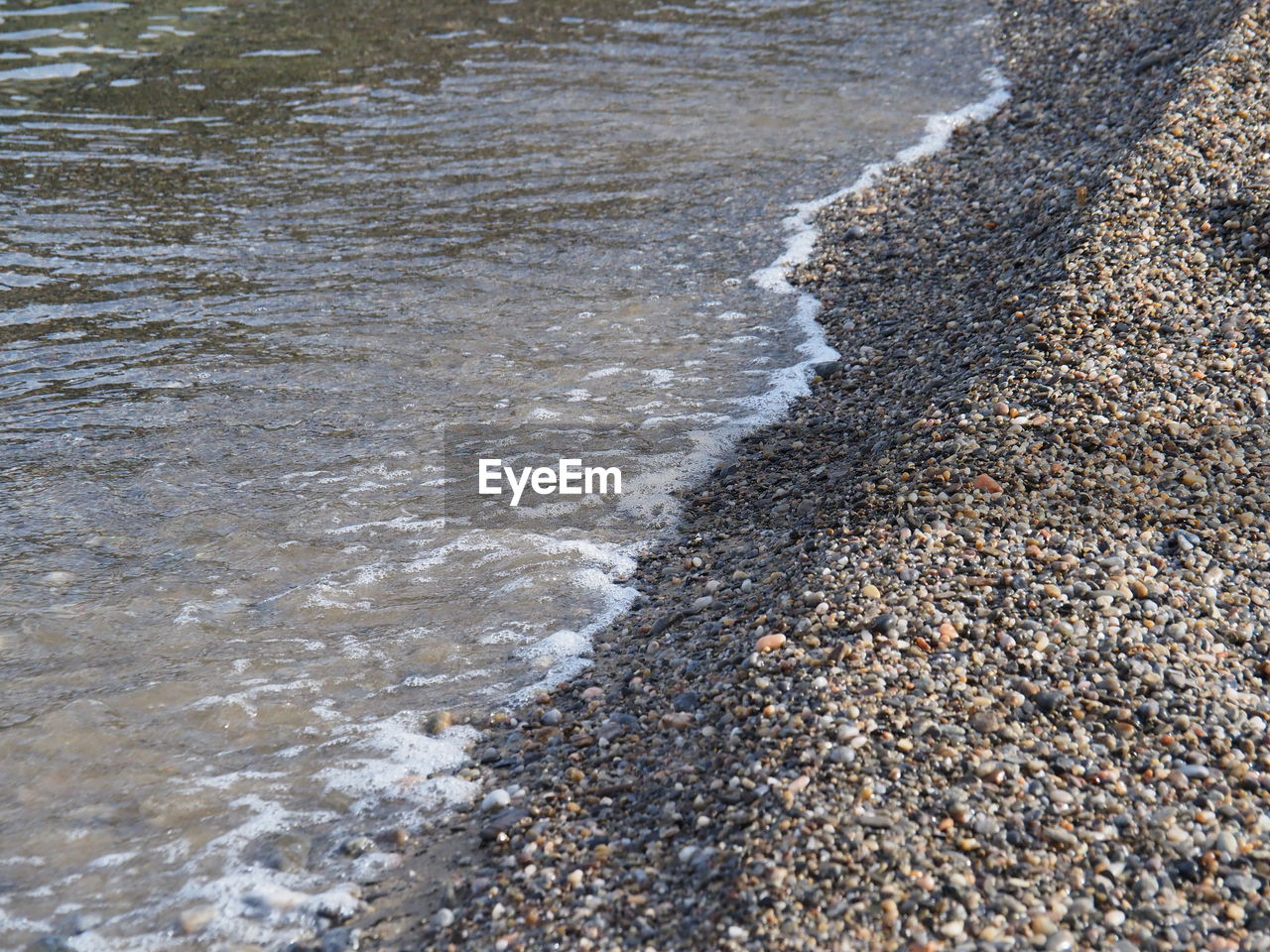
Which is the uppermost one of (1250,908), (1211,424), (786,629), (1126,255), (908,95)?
(908,95)

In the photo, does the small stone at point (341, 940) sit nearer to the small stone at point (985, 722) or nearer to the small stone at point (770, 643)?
the small stone at point (770, 643)

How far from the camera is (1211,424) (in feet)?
17.6

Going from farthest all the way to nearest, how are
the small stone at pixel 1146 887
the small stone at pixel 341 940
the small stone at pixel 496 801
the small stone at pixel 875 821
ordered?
the small stone at pixel 496 801 → the small stone at pixel 341 940 → the small stone at pixel 875 821 → the small stone at pixel 1146 887

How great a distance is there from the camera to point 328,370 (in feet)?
25.3

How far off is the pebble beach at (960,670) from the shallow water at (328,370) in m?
0.55

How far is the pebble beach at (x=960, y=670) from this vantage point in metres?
3.39

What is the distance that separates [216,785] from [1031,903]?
9.83 ft

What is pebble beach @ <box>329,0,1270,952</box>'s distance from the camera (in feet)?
11.1

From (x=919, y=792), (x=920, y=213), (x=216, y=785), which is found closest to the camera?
(x=919, y=792)

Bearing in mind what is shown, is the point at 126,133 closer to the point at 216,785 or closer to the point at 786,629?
the point at 216,785

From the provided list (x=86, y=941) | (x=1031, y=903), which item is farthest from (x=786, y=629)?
(x=86, y=941)

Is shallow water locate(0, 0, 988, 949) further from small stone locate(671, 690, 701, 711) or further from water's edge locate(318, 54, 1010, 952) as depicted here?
small stone locate(671, 690, 701, 711)

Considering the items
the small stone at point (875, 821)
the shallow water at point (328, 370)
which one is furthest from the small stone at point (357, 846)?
the small stone at point (875, 821)

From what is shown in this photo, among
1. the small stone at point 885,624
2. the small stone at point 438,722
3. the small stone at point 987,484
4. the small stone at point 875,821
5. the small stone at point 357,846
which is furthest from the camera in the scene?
the small stone at point 987,484
